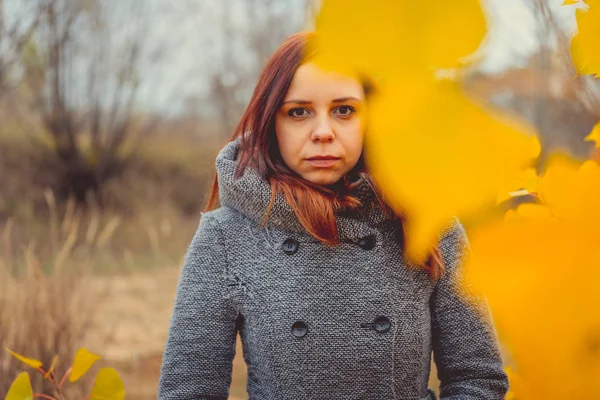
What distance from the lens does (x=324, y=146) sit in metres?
0.90

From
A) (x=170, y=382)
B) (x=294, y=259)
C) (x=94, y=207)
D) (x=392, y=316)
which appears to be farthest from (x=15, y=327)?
(x=94, y=207)

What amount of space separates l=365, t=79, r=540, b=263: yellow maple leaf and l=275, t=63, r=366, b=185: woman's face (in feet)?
2.09

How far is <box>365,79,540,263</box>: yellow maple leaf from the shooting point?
0.19m

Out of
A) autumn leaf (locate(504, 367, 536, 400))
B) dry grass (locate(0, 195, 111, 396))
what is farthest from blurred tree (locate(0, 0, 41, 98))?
autumn leaf (locate(504, 367, 536, 400))

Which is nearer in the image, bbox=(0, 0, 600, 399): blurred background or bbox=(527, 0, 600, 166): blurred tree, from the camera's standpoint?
bbox=(527, 0, 600, 166): blurred tree

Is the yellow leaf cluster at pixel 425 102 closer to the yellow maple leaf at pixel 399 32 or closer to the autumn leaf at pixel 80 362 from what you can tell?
the yellow maple leaf at pixel 399 32

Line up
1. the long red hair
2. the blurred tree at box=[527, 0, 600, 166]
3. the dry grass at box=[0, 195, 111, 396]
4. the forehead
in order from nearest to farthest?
A: 1. the blurred tree at box=[527, 0, 600, 166]
2. the forehead
3. the long red hair
4. the dry grass at box=[0, 195, 111, 396]

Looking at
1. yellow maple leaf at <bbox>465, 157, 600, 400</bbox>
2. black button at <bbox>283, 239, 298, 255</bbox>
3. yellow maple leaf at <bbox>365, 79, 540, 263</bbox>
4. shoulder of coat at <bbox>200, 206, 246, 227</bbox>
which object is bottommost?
black button at <bbox>283, 239, 298, 255</bbox>

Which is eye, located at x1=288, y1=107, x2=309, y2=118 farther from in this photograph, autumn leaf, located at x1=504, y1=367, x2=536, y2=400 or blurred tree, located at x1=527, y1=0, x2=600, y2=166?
autumn leaf, located at x1=504, y1=367, x2=536, y2=400

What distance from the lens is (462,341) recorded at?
98 centimetres

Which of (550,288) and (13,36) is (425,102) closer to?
(550,288)

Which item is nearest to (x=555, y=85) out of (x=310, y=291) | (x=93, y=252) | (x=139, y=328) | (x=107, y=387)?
(x=310, y=291)

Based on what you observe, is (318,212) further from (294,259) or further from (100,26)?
(100,26)

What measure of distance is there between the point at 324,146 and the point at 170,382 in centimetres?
45
